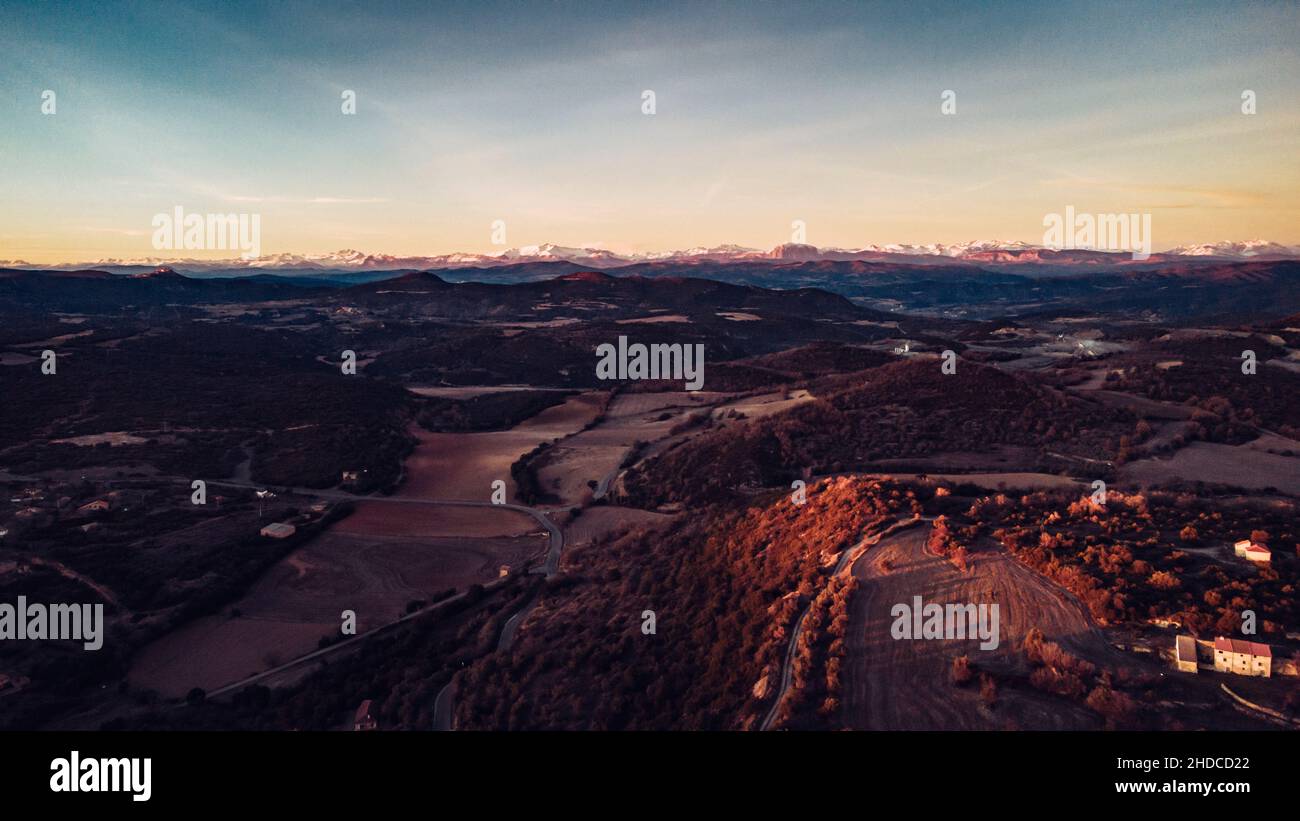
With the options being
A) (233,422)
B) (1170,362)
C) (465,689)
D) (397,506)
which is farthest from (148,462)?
(1170,362)

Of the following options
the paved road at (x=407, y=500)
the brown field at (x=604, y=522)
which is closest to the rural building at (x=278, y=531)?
the paved road at (x=407, y=500)

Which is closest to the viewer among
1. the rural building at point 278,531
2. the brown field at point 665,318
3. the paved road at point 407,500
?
the rural building at point 278,531

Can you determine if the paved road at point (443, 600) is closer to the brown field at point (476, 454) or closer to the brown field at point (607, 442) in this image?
the brown field at point (476, 454)

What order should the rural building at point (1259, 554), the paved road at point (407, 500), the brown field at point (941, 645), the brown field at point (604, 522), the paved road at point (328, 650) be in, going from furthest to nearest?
the paved road at point (407, 500)
the brown field at point (604, 522)
the paved road at point (328, 650)
the rural building at point (1259, 554)
the brown field at point (941, 645)

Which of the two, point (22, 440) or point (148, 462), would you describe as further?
point (22, 440)

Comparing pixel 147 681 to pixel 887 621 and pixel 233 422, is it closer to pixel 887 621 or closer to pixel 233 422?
pixel 887 621
